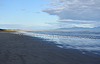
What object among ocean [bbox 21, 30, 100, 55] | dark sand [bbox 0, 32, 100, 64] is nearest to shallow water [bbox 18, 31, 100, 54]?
ocean [bbox 21, 30, 100, 55]

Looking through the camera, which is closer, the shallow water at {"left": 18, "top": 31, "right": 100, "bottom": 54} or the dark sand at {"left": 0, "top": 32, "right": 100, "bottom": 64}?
the dark sand at {"left": 0, "top": 32, "right": 100, "bottom": 64}

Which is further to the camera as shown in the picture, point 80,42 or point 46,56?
point 80,42

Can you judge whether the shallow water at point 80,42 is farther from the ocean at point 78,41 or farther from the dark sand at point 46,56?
the dark sand at point 46,56

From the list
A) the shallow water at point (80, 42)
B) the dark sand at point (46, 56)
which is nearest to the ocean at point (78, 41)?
the shallow water at point (80, 42)

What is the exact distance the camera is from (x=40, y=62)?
7.25 m

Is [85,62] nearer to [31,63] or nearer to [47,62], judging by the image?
[47,62]

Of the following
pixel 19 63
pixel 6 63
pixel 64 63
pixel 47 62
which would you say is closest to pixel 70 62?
pixel 64 63

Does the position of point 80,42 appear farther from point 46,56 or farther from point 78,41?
point 46,56

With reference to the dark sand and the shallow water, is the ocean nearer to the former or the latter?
the shallow water

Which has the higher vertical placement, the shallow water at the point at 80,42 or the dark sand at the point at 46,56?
the shallow water at the point at 80,42

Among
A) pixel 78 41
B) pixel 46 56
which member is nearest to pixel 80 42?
pixel 78 41

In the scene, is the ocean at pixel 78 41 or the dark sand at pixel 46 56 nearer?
the dark sand at pixel 46 56

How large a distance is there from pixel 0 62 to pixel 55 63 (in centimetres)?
264

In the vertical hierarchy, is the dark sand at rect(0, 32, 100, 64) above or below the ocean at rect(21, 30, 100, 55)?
below
